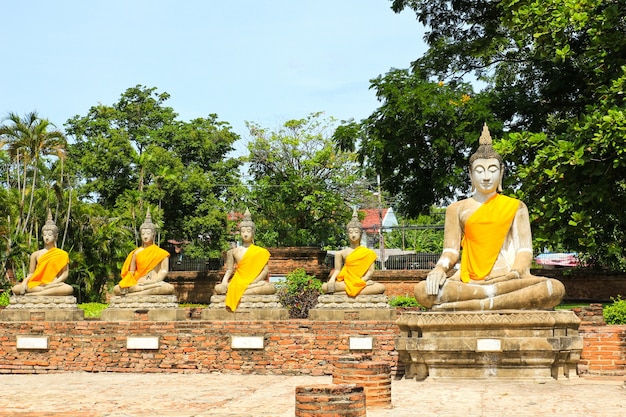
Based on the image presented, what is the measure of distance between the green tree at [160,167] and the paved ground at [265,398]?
20350mm

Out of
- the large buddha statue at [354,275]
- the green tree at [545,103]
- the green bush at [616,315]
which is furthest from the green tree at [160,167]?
the green bush at [616,315]

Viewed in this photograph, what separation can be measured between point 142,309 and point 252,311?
2.39 m

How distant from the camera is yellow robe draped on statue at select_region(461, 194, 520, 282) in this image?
11711 mm

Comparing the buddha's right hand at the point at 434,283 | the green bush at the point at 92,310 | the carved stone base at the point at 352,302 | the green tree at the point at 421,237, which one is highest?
the green tree at the point at 421,237

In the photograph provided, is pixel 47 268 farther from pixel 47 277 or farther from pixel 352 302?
pixel 352 302

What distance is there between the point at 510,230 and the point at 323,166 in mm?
25731

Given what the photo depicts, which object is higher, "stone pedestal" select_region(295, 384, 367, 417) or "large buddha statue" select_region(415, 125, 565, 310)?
"large buddha statue" select_region(415, 125, 565, 310)

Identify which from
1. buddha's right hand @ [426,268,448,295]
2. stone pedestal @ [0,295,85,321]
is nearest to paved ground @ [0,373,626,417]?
buddha's right hand @ [426,268,448,295]

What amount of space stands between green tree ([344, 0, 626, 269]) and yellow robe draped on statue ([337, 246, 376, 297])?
3225mm

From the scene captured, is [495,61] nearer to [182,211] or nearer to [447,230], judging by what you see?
[447,230]

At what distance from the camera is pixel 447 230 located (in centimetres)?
1220

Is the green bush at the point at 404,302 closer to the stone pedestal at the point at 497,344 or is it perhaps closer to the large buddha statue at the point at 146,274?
the large buddha statue at the point at 146,274

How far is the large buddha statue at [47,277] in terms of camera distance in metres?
16.6

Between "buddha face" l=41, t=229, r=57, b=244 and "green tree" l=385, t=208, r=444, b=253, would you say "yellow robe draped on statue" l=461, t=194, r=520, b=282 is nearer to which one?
"buddha face" l=41, t=229, r=57, b=244
